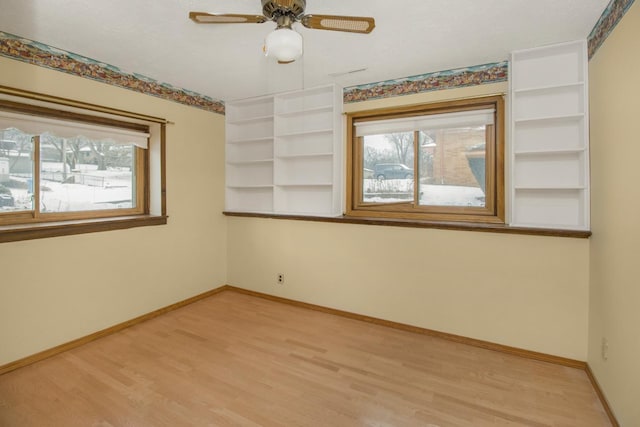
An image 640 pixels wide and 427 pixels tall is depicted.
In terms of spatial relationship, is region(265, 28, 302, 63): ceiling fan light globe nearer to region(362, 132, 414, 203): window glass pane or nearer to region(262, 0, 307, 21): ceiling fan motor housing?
region(262, 0, 307, 21): ceiling fan motor housing

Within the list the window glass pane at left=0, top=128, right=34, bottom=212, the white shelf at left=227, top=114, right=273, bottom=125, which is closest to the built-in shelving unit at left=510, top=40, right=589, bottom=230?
the white shelf at left=227, top=114, right=273, bottom=125

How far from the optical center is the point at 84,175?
2984 millimetres

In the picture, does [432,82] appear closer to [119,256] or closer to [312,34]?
[312,34]

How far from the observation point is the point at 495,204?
9.60ft

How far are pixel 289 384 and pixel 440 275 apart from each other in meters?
1.61

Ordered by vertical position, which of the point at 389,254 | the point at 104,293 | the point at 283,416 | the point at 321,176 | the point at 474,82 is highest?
the point at 474,82

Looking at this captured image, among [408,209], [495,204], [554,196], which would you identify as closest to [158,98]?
[408,209]

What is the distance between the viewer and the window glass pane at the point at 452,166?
3.04 m

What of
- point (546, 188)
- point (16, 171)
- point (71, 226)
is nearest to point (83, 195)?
point (71, 226)

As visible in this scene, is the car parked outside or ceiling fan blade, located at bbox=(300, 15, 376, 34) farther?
the car parked outside

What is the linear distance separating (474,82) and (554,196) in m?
1.19

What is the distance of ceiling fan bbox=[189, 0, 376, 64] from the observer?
1622mm

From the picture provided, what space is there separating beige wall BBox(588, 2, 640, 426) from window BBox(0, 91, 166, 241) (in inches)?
146

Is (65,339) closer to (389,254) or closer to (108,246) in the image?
(108,246)
